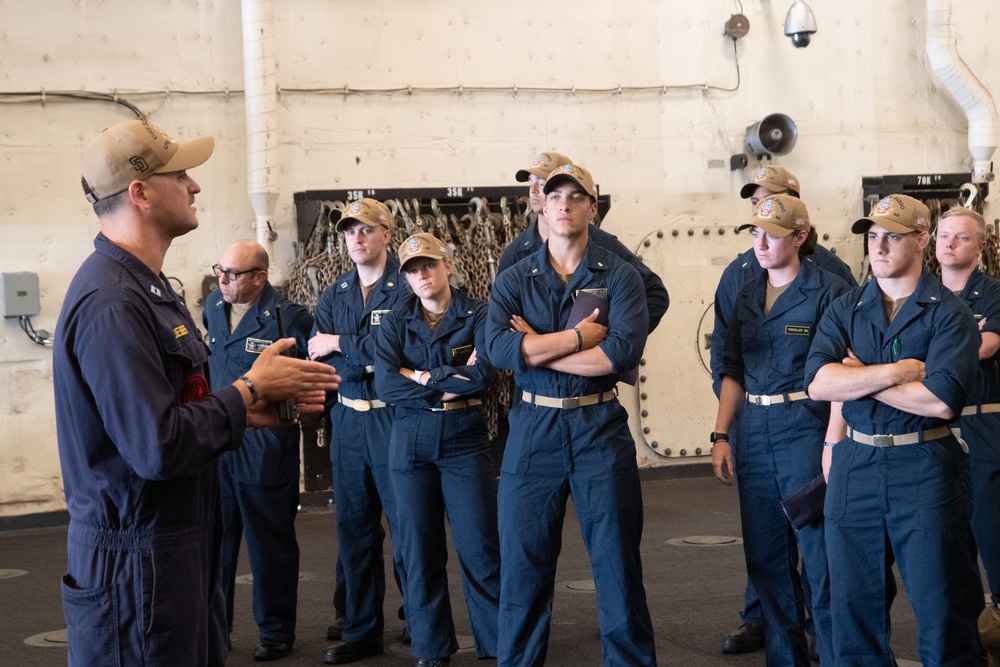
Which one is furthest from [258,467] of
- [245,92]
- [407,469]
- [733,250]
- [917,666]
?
[733,250]

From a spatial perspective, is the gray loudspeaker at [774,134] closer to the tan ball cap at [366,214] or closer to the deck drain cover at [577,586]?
the deck drain cover at [577,586]

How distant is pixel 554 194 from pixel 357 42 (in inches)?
172

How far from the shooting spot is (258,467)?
477 cm

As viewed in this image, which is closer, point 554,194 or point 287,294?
point 554,194

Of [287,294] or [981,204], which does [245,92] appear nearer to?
[287,294]

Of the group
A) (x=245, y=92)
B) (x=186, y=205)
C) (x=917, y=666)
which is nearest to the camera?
(x=186, y=205)

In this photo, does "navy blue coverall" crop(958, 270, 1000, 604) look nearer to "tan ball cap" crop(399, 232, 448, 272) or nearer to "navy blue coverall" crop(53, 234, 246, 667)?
"tan ball cap" crop(399, 232, 448, 272)

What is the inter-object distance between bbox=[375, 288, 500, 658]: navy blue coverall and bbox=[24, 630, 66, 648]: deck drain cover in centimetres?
172

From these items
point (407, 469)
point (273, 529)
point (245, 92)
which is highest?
point (245, 92)

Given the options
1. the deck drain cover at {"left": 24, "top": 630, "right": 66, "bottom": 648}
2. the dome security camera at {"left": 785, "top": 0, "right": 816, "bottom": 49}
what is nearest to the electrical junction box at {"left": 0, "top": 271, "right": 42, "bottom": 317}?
the deck drain cover at {"left": 24, "top": 630, "right": 66, "bottom": 648}

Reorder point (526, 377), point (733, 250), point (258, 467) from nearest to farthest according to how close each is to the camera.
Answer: point (526, 377), point (258, 467), point (733, 250)

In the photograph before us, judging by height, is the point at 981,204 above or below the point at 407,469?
above

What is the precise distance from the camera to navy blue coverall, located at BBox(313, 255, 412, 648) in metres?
4.81

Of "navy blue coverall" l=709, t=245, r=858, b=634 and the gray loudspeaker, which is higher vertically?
the gray loudspeaker
